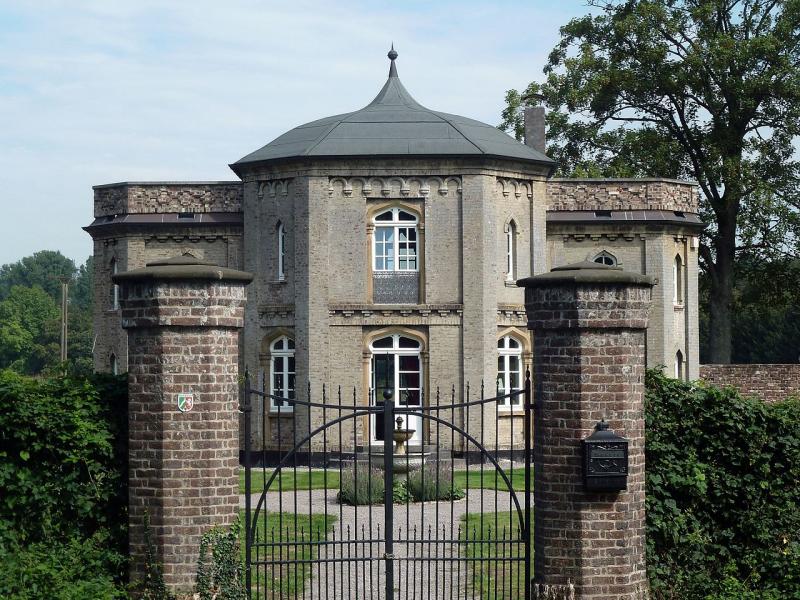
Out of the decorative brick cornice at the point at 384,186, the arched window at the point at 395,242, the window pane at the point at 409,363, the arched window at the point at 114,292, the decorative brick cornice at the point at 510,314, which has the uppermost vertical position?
the decorative brick cornice at the point at 384,186

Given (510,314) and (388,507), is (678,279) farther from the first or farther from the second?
(388,507)

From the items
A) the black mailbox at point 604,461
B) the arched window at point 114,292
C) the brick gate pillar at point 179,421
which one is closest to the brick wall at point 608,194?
the arched window at point 114,292

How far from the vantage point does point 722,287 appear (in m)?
40.8

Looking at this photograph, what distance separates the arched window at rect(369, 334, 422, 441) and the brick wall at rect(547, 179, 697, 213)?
5.89 meters

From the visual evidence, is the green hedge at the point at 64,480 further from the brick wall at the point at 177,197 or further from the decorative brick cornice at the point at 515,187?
the brick wall at the point at 177,197

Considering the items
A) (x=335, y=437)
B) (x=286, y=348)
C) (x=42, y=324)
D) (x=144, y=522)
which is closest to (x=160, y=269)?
(x=144, y=522)

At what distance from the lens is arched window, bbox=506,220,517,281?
30156mm

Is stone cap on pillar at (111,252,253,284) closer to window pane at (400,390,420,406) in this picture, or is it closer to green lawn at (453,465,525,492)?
green lawn at (453,465,525,492)

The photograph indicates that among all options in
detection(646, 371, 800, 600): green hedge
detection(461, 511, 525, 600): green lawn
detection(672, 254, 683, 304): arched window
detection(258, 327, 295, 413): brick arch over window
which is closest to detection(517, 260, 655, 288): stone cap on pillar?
detection(646, 371, 800, 600): green hedge

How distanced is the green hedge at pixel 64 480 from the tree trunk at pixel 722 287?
32290 mm

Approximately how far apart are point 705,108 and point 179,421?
32640mm

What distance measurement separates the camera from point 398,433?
21.1 meters

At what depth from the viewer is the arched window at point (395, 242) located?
2884cm

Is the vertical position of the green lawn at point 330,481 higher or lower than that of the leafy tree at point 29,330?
lower
